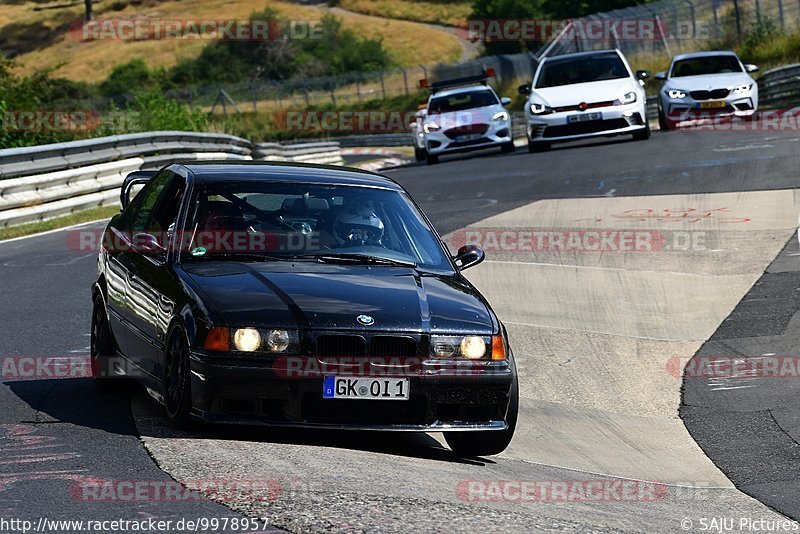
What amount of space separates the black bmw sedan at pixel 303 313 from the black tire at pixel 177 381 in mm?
11

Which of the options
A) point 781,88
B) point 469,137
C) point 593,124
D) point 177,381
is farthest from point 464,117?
→ point 177,381

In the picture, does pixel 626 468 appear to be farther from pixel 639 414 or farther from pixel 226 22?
pixel 226 22

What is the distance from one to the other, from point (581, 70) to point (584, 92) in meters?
1.15

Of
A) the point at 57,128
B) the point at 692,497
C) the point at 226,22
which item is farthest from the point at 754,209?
the point at 226,22

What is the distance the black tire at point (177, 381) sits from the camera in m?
6.66

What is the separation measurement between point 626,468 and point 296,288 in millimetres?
2323

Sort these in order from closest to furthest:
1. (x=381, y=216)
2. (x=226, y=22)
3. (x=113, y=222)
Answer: (x=381, y=216)
(x=113, y=222)
(x=226, y=22)

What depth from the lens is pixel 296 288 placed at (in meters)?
6.92

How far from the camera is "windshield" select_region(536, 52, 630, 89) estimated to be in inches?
1012

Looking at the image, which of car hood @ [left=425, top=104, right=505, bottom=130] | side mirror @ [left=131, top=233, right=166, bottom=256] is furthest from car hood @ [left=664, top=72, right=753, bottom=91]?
side mirror @ [left=131, top=233, right=166, bottom=256]

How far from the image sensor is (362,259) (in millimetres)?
7586

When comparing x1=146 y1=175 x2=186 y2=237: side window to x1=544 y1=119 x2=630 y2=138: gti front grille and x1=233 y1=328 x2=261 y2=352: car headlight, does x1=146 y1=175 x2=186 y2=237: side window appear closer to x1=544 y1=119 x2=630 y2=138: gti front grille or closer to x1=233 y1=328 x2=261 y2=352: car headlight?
x1=233 y1=328 x2=261 y2=352: car headlight

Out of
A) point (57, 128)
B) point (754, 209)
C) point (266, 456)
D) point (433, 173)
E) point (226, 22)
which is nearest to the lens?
point (266, 456)

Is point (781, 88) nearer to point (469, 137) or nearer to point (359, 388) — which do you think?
point (469, 137)
